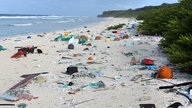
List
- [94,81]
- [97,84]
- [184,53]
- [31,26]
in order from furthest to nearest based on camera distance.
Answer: [31,26] < [184,53] < [94,81] < [97,84]

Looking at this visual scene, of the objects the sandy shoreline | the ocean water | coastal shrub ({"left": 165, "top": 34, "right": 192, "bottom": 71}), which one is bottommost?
the ocean water

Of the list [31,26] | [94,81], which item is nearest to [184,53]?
[94,81]

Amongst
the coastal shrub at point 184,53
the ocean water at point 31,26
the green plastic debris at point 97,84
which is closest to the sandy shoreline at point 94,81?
the green plastic debris at point 97,84

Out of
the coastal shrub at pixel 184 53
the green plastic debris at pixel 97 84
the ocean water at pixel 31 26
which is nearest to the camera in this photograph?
the green plastic debris at pixel 97 84

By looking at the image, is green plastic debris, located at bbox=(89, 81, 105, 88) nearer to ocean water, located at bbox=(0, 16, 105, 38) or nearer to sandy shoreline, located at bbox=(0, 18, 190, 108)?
sandy shoreline, located at bbox=(0, 18, 190, 108)

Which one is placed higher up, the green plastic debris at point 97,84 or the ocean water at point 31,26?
the green plastic debris at point 97,84

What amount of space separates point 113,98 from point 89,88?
2.52ft

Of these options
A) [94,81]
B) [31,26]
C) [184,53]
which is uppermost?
[184,53]

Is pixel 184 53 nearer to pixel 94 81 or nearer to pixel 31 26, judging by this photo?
pixel 94 81

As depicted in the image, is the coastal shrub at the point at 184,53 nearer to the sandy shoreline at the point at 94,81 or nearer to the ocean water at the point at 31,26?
the sandy shoreline at the point at 94,81

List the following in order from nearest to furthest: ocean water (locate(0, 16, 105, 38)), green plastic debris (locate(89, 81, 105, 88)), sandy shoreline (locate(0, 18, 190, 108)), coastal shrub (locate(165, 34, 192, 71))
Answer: sandy shoreline (locate(0, 18, 190, 108)) → green plastic debris (locate(89, 81, 105, 88)) → coastal shrub (locate(165, 34, 192, 71)) → ocean water (locate(0, 16, 105, 38))

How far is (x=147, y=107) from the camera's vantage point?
4.43m

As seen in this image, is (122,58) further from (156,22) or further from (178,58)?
(156,22)

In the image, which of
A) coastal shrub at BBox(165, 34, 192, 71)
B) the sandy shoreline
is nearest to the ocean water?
the sandy shoreline
